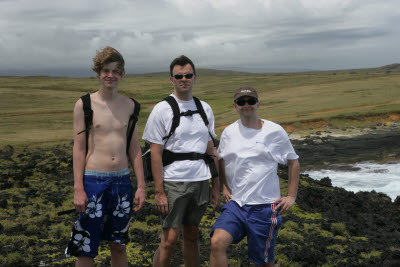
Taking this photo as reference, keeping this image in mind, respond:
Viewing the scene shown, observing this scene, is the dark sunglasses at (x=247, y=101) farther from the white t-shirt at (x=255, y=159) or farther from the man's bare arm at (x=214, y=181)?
the man's bare arm at (x=214, y=181)

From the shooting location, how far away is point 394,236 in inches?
469

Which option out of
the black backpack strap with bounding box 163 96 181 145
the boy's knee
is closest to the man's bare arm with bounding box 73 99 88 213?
the black backpack strap with bounding box 163 96 181 145

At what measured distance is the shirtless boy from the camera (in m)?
5.56

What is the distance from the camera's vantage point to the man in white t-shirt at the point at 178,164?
5984mm

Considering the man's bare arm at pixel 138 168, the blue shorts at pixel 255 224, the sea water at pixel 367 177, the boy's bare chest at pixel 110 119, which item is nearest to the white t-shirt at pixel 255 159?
the blue shorts at pixel 255 224

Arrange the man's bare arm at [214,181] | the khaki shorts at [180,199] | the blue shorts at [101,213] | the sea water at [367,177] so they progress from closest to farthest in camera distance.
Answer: the blue shorts at [101,213] → the khaki shorts at [180,199] → the man's bare arm at [214,181] → the sea water at [367,177]

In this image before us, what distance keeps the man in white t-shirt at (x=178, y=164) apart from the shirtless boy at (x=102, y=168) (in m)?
0.46

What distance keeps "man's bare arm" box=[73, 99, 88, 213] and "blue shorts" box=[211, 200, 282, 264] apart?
1870 millimetres

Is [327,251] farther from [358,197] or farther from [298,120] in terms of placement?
[298,120]

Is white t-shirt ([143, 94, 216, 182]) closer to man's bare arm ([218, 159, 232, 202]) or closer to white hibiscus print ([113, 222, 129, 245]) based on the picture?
man's bare arm ([218, 159, 232, 202])

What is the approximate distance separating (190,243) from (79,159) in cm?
220

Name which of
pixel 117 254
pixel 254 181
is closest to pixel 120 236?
pixel 117 254

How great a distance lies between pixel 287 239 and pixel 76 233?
6.81 metres

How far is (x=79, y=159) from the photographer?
555 cm
